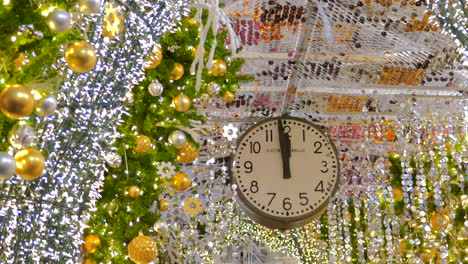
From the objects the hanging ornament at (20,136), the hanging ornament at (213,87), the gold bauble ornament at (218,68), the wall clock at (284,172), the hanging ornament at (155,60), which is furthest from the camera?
the wall clock at (284,172)

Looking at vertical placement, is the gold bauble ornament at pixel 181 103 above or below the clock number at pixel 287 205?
above

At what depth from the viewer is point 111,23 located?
5.90ft

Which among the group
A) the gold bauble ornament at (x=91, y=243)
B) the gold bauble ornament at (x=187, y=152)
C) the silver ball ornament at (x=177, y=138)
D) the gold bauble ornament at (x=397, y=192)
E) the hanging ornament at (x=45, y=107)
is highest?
the hanging ornament at (x=45, y=107)

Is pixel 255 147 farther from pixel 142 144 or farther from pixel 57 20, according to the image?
pixel 57 20

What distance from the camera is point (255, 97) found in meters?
5.09

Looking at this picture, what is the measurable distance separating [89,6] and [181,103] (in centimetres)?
121

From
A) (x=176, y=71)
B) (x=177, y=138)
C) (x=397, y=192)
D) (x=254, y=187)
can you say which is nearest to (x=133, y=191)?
(x=177, y=138)

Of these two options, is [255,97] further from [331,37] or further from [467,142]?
[467,142]

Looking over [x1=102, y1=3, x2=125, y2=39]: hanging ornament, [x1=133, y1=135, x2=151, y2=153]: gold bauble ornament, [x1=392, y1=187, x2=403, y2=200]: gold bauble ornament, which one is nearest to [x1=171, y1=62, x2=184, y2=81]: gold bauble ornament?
[x1=133, y1=135, x2=151, y2=153]: gold bauble ornament

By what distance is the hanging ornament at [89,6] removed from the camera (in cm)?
155

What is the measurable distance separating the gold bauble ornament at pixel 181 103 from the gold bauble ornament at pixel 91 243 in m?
0.67

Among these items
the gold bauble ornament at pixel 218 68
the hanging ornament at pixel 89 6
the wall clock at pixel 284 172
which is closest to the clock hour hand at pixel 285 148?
the wall clock at pixel 284 172

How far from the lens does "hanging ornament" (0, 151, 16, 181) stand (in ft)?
4.30

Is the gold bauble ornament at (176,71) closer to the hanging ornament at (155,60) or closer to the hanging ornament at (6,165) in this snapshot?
the hanging ornament at (155,60)
